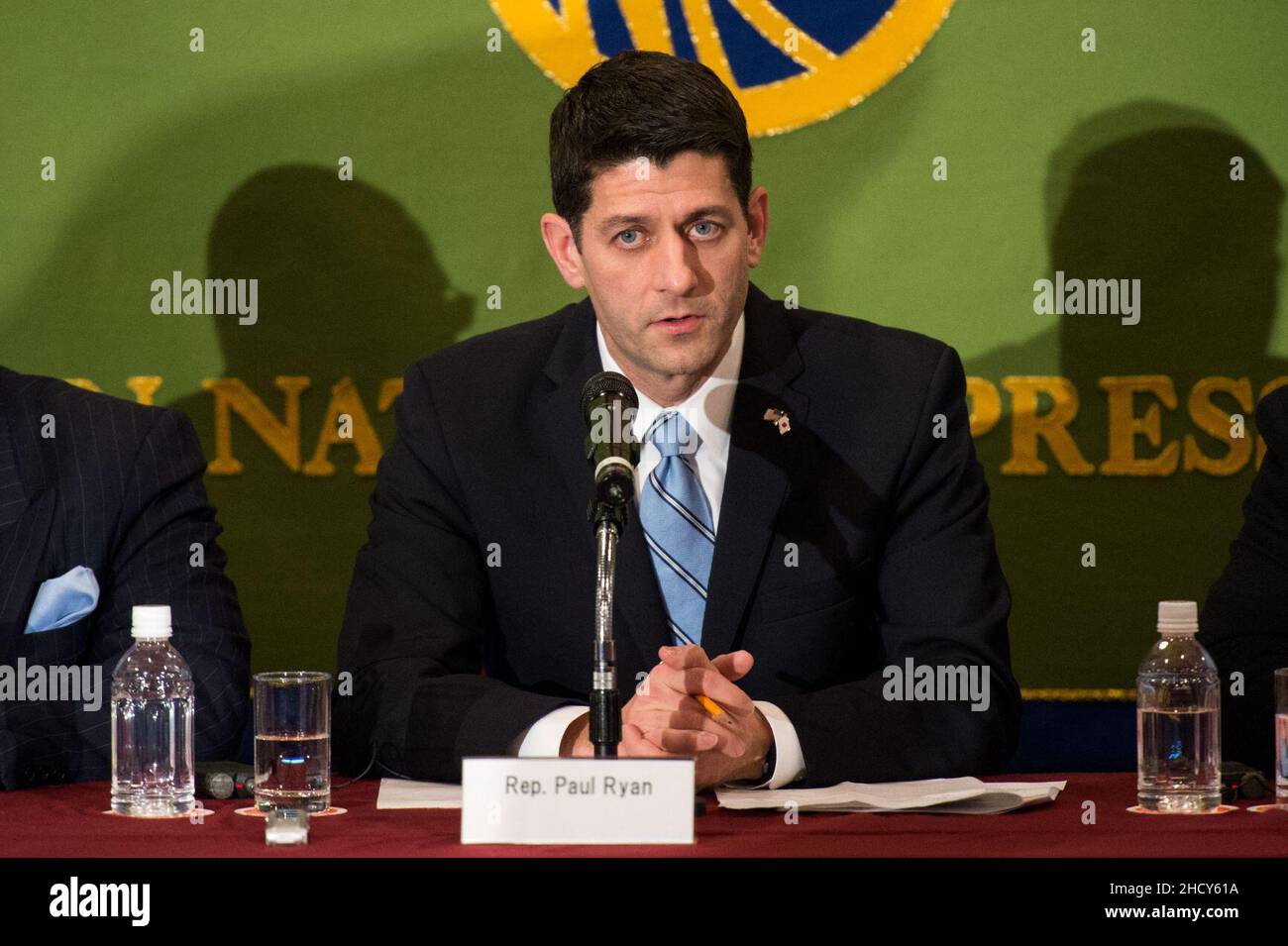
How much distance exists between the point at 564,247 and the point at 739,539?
57 cm

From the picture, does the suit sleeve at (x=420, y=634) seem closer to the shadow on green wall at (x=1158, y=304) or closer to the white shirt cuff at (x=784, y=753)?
the white shirt cuff at (x=784, y=753)

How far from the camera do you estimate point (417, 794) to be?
87.4 inches

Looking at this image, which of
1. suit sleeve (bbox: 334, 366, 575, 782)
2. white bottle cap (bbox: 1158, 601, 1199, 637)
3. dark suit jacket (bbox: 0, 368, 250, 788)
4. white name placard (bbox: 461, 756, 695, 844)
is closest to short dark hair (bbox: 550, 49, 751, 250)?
suit sleeve (bbox: 334, 366, 575, 782)

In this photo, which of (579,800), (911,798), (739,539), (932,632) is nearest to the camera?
(579,800)

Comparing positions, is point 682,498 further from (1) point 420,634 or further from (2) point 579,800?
(2) point 579,800

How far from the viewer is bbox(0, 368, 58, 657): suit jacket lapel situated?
2678 mm

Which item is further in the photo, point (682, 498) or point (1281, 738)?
point (682, 498)

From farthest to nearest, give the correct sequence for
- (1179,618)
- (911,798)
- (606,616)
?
1. (1179,618)
2. (911,798)
3. (606,616)

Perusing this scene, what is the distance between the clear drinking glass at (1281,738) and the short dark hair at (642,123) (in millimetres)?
1078

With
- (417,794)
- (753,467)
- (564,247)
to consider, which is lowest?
(417,794)

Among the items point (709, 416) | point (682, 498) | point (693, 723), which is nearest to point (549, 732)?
point (693, 723)

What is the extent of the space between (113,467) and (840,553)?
1220 millimetres

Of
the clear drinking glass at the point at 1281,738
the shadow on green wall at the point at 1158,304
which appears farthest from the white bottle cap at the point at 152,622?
the shadow on green wall at the point at 1158,304

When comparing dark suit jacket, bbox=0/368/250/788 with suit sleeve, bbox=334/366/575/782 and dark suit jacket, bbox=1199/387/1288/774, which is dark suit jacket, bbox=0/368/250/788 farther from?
dark suit jacket, bbox=1199/387/1288/774
